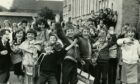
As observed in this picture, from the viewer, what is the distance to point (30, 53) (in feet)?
33.6

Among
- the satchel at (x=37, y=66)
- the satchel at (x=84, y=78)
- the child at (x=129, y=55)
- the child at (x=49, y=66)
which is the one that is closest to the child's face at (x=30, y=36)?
the satchel at (x=37, y=66)

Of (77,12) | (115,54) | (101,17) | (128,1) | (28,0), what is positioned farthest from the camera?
(28,0)

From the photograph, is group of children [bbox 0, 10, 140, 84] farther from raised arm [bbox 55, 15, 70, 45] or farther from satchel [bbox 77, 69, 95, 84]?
satchel [bbox 77, 69, 95, 84]

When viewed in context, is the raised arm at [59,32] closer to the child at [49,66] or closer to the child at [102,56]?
the child at [49,66]

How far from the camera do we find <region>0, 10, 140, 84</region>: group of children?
9.13 metres

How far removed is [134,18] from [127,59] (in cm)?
1213

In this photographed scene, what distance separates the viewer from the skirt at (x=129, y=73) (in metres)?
11.1

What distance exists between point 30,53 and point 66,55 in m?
1.13

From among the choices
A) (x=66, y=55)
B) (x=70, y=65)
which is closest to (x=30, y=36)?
(x=66, y=55)

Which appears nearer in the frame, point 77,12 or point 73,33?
point 73,33

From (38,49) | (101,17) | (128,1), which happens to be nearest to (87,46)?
(38,49)

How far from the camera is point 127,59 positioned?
36.1ft

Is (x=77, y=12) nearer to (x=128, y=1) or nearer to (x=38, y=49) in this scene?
(x=128, y=1)

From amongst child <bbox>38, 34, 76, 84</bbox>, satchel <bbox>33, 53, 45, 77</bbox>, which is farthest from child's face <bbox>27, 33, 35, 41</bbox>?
child <bbox>38, 34, 76, 84</bbox>
